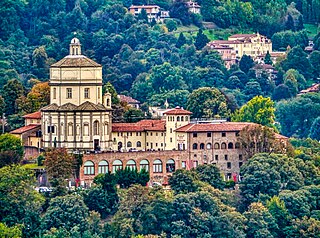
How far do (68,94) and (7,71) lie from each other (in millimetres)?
32564

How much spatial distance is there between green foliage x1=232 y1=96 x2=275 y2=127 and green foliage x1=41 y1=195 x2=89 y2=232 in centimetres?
2454

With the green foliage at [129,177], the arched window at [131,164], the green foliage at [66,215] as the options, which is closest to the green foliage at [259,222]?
the green foliage at [129,177]

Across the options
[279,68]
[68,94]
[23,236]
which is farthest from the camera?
[279,68]

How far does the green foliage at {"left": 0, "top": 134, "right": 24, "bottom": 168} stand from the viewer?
11844 cm

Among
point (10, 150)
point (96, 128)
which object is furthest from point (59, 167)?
point (96, 128)

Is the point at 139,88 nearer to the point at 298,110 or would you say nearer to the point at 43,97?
the point at 298,110

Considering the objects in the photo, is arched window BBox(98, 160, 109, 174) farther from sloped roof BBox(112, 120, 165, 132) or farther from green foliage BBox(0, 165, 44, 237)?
green foliage BBox(0, 165, 44, 237)

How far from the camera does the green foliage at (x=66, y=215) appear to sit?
11169 cm

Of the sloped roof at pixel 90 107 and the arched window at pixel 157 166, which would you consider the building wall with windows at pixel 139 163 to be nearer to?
the arched window at pixel 157 166

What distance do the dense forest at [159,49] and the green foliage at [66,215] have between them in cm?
3534

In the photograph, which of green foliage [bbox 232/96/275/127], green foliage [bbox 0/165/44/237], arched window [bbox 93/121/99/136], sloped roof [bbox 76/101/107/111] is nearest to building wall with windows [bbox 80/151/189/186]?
arched window [bbox 93/121/99/136]

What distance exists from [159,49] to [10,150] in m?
53.0

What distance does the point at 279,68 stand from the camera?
172m

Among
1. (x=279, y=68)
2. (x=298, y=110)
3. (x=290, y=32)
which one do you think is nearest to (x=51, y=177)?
(x=298, y=110)
